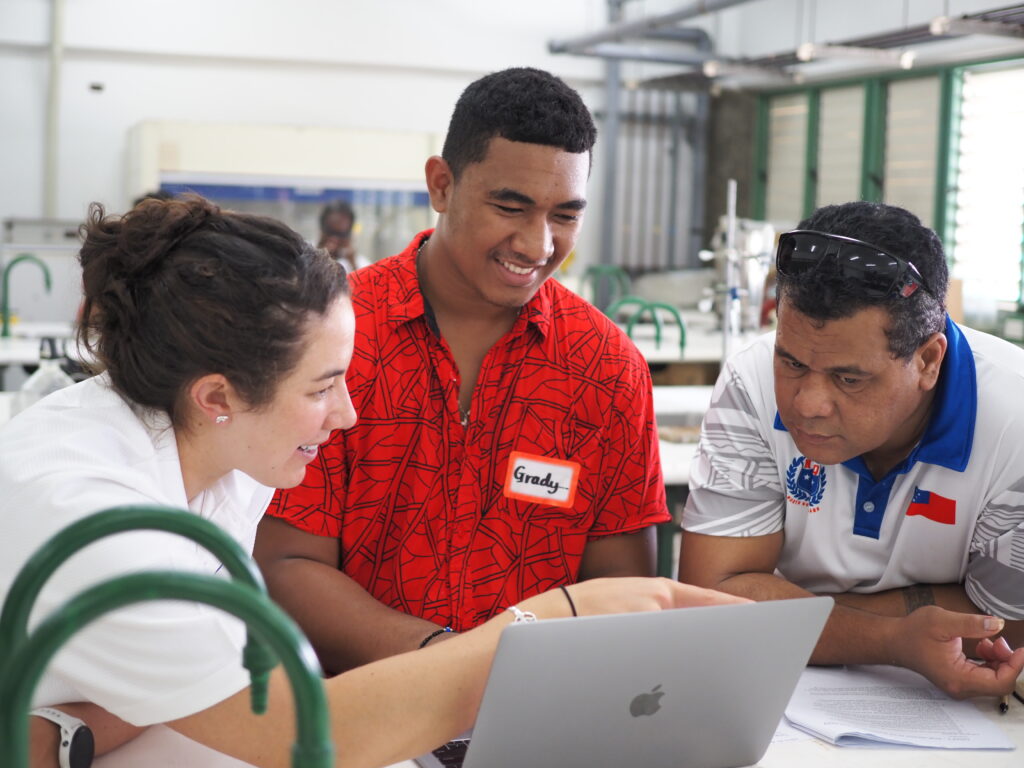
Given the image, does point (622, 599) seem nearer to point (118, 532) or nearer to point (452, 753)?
point (452, 753)

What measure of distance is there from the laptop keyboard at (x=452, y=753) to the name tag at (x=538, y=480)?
495 millimetres

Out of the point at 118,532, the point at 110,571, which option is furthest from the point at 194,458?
the point at 118,532

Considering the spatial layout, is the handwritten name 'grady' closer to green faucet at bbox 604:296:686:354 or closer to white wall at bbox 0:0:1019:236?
green faucet at bbox 604:296:686:354

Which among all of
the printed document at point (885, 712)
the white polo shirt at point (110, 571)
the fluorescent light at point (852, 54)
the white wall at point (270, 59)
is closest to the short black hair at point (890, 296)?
the printed document at point (885, 712)

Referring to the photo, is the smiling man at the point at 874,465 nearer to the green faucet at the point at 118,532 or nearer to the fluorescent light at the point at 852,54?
the green faucet at the point at 118,532

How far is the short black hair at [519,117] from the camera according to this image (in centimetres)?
167

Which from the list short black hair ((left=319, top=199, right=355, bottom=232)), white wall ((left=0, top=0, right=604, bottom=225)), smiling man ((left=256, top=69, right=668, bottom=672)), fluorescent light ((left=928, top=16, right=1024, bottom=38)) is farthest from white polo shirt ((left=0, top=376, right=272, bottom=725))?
white wall ((left=0, top=0, right=604, bottom=225))

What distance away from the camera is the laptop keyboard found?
1271mm

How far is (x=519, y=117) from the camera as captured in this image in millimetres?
1681

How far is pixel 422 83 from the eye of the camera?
8.09 m

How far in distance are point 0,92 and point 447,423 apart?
6498mm

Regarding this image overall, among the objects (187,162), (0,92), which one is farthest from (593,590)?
(0,92)

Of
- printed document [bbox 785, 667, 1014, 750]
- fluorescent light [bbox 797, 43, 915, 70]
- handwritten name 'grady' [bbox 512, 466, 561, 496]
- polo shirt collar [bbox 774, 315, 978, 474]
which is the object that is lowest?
printed document [bbox 785, 667, 1014, 750]

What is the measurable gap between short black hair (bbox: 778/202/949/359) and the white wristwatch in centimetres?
105
